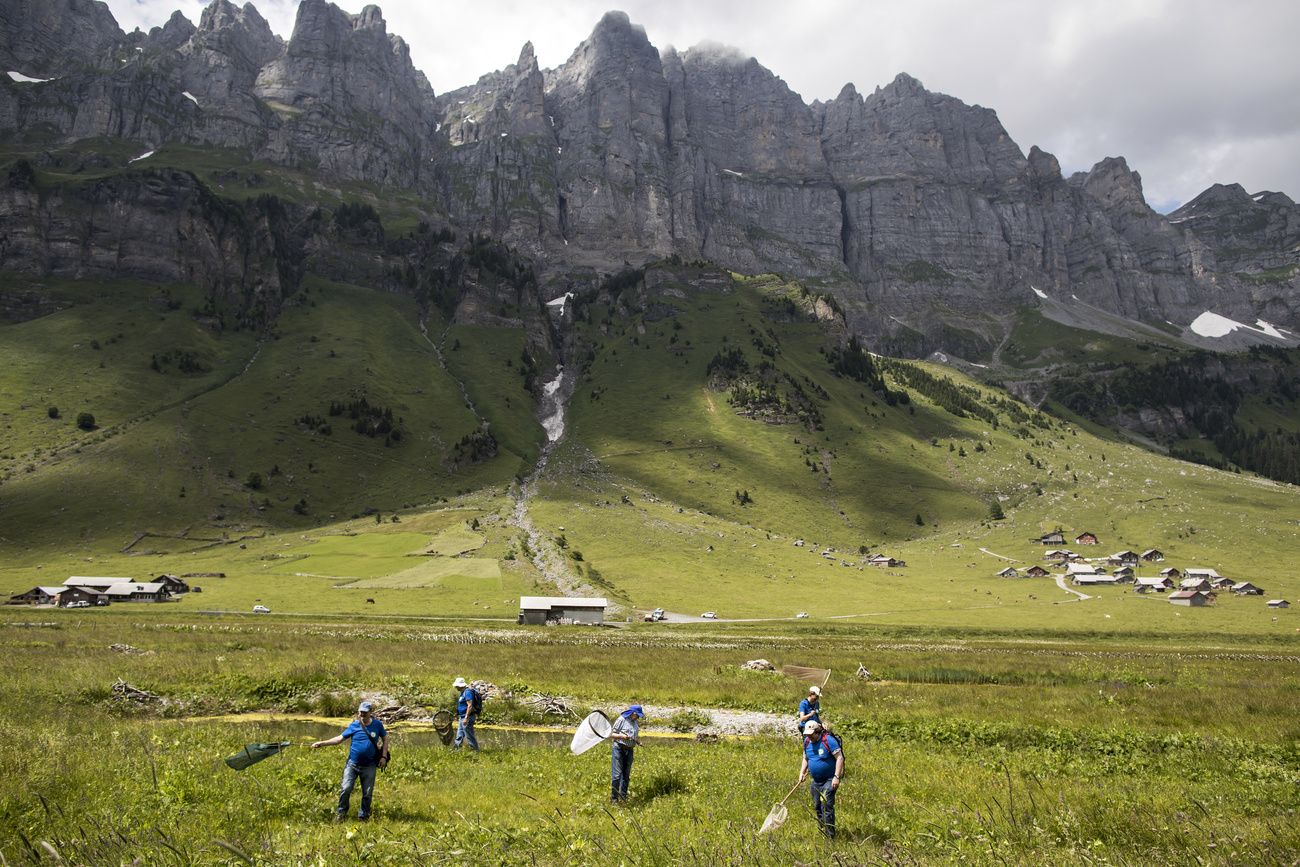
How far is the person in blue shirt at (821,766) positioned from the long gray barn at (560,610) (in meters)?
61.4

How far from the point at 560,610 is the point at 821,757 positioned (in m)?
64.3

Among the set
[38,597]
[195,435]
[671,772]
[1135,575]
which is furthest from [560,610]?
[195,435]

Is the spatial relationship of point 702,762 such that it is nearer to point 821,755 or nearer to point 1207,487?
point 821,755

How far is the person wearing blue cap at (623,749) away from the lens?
44.1 feet

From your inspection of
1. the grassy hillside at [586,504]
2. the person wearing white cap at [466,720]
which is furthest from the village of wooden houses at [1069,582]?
the person wearing white cap at [466,720]

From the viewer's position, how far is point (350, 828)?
35.1ft

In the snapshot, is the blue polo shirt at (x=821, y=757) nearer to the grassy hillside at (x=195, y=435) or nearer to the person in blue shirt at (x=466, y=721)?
the person in blue shirt at (x=466, y=721)

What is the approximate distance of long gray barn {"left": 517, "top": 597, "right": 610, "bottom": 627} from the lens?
71250mm

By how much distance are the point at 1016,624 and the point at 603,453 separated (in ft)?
386

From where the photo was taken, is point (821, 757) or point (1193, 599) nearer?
point (821, 757)

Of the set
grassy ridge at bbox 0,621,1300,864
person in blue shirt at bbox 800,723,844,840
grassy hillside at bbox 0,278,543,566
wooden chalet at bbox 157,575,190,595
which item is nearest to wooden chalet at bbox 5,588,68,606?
wooden chalet at bbox 157,575,190,595

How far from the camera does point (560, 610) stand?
7288 centimetres

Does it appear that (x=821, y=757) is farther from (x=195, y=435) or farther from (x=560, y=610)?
(x=195, y=435)

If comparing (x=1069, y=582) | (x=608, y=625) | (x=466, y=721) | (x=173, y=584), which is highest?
(x=466, y=721)
